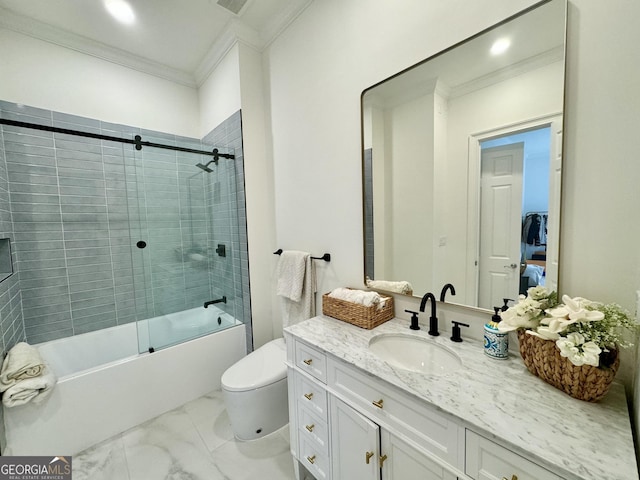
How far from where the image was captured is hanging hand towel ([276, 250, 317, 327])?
5.88ft

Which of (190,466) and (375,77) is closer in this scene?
(375,77)

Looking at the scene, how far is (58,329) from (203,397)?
133 cm

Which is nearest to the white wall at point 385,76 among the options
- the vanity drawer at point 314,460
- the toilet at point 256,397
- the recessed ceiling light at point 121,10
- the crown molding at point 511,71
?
the crown molding at point 511,71

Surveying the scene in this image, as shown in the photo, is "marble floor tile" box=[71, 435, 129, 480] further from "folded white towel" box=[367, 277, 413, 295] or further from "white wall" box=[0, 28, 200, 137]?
"white wall" box=[0, 28, 200, 137]

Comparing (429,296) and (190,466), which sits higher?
(429,296)

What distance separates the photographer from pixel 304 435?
1275 mm

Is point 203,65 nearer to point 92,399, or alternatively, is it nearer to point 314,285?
point 314,285

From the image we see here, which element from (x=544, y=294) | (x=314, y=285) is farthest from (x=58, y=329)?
(x=544, y=294)

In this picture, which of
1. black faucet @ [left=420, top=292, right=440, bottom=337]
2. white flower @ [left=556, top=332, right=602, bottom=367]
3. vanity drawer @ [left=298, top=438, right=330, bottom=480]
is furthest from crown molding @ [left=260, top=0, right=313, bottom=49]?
vanity drawer @ [left=298, top=438, right=330, bottom=480]

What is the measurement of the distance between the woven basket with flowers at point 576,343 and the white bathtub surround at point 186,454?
1.39 meters

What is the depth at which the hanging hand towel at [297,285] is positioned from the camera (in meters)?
1.79

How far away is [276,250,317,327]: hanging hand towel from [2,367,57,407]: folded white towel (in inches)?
54.9

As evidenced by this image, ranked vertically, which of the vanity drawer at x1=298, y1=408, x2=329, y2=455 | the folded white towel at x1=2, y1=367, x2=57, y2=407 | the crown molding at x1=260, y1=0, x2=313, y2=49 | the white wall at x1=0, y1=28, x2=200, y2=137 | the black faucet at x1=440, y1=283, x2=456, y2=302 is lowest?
the vanity drawer at x1=298, y1=408, x2=329, y2=455

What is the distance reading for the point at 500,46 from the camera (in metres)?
0.97
